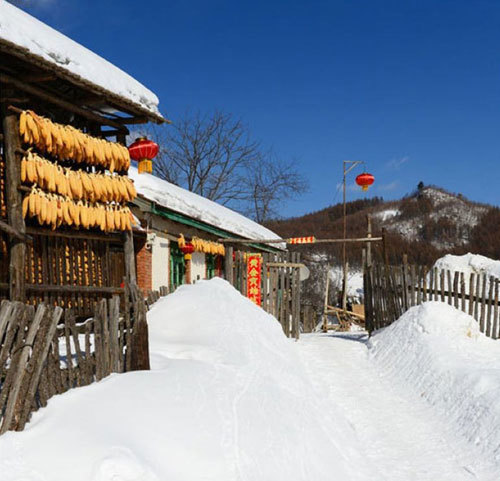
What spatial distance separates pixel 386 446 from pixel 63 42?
7890mm

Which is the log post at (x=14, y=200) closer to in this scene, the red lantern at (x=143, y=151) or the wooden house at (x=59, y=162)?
the wooden house at (x=59, y=162)

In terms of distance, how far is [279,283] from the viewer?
42.9 feet

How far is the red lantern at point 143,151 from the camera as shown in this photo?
10.0 m

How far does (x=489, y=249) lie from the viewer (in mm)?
71562

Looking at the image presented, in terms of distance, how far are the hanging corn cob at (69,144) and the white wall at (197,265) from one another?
8.20m

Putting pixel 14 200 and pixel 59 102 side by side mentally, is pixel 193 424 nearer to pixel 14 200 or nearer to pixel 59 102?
pixel 14 200

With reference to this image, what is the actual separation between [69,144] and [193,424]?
5267mm

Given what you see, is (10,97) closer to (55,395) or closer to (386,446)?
(55,395)

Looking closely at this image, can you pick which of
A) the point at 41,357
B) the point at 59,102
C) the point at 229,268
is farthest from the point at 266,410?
the point at 229,268

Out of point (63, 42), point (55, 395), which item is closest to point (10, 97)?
point (63, 42)

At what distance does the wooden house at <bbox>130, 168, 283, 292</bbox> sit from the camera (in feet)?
49.5

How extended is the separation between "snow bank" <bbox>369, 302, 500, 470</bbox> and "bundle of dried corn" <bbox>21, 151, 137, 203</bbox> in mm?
6066

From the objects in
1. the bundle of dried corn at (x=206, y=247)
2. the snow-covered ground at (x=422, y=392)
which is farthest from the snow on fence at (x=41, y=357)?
the bundle of dried corn at (x=206, y=247)

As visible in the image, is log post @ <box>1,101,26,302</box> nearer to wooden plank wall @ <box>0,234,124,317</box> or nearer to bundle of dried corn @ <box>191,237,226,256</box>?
wooden plank wall @ <box>0,234,124,317</box>
